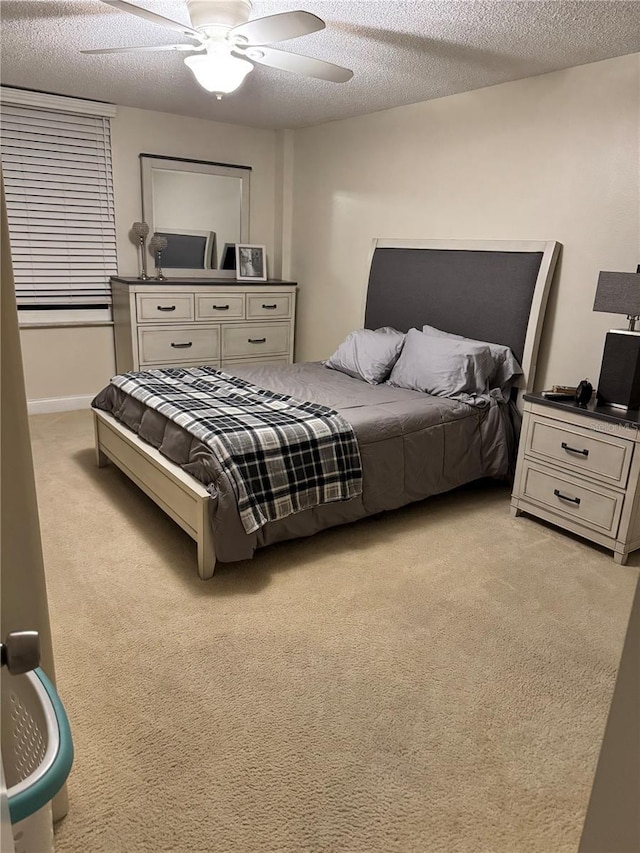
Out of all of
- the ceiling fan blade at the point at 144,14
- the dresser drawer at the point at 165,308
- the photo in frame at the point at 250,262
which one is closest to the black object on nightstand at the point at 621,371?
the ceiling fan blade at the point at 144,14

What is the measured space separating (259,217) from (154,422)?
3056mm

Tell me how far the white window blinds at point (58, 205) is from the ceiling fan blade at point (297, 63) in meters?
2.23

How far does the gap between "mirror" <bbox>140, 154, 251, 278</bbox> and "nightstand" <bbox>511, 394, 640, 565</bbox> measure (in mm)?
3183

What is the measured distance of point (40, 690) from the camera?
2.83 feet

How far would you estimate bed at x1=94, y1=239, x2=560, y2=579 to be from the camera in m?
2.59

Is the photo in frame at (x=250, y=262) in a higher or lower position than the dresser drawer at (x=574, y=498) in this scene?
higher

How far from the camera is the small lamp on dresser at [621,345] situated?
275 cm

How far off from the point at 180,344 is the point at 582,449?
3.07m

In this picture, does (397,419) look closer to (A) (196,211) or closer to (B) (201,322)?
(B) (201,322)

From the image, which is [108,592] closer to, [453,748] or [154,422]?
[154,422]

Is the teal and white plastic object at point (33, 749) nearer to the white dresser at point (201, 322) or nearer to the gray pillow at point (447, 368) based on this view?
the gray pillow at point (447, 368)

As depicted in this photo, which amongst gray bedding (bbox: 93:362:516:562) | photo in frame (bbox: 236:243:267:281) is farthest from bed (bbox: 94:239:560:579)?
photo in frame (bbox: 236:243:267:281)

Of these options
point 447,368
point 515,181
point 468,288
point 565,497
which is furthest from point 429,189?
point 565,497

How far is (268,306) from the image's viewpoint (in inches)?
203
